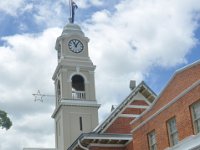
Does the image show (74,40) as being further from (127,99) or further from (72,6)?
(127,99)

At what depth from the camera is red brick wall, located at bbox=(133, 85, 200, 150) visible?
81.5ft

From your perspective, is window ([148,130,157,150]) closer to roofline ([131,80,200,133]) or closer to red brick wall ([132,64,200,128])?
roofline ([131,80,200,133])

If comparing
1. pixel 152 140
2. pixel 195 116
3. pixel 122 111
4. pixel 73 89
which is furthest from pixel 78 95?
pixel 195 116

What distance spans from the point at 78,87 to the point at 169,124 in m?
26.8

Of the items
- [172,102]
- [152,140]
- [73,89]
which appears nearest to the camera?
[172,102]

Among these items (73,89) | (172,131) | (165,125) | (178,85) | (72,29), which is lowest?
(172,131)

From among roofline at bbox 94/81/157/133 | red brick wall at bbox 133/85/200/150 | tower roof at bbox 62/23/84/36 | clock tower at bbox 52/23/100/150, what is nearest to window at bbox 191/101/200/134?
red brick wall at bbox 133/85/200/150

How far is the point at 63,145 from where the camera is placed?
49.5 meters

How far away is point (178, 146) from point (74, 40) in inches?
1195

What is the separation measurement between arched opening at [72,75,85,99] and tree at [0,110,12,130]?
71.7 ft

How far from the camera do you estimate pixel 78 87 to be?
53.2m

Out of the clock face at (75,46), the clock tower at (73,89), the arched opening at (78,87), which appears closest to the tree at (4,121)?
the clock tower at (73,89)

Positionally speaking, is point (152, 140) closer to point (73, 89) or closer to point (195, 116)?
point (195, 116)

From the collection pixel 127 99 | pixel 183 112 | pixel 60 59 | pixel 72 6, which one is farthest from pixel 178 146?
pixel 72 6
